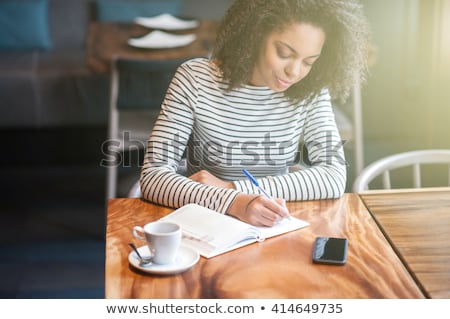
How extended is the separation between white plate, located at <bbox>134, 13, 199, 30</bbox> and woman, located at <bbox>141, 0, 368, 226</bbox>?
4.50ft

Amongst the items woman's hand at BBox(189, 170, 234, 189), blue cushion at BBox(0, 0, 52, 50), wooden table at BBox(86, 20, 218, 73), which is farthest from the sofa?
woman's hand at BBox(189, 170, 234, 189)

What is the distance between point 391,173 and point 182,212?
703 mm

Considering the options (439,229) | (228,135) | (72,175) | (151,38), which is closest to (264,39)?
(228,135)

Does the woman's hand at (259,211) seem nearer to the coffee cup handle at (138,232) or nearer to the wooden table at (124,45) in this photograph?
the coffee cup handle at (138,232)

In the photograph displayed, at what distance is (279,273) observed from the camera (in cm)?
118

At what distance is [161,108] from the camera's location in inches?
61.4

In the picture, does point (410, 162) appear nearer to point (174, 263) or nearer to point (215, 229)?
point (215, 229)

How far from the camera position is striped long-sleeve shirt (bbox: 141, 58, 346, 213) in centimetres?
152

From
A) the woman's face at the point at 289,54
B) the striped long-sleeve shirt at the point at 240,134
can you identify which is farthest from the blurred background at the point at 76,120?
the woman's face at the point at 289,54

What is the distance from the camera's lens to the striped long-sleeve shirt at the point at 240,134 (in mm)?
1519

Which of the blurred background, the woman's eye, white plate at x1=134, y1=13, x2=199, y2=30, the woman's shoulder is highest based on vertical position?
the woman's eye

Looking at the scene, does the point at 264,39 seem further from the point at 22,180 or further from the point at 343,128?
the point at 22,180

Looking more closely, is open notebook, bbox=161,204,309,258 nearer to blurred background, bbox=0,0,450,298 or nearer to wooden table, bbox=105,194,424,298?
wooden table, bbox=105,194,424,298

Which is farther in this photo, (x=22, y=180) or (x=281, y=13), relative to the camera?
(x=22, y=180)
